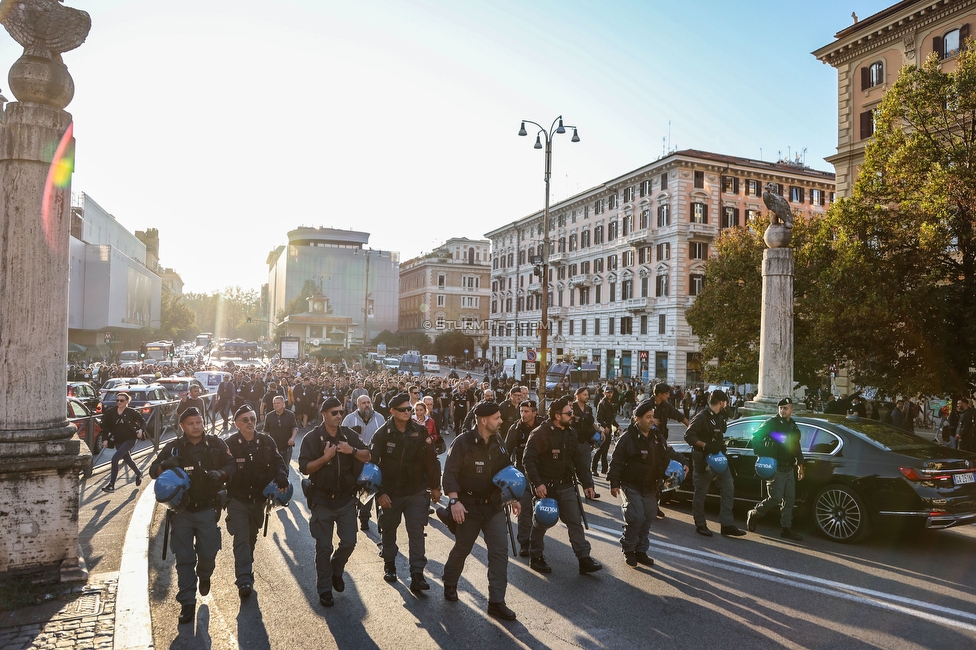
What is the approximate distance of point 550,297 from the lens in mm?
65938

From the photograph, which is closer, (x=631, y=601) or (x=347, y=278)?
(x=631, y=601)

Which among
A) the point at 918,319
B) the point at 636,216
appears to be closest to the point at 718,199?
the point at 636,216

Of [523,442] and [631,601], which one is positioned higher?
[523,442]

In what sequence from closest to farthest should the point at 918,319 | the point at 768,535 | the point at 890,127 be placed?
the point at 768,535, the point at 918,319, the point at 890,127

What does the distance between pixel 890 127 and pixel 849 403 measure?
286 inches

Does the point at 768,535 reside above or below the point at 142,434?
below

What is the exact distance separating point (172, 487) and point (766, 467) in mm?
6396

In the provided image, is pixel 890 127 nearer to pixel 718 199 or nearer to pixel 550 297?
pixel 718 199

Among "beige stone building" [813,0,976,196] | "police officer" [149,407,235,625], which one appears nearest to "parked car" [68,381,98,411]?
"police officer" [149,407,235,625]

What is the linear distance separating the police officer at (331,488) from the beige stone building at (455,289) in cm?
8837

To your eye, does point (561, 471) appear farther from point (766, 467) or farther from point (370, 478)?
point (766, 467)

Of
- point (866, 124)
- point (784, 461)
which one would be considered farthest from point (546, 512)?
point (866, 124)

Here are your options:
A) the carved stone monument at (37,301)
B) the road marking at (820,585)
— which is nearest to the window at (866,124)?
the road marking at (820,585)

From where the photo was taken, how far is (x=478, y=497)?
236 inches
